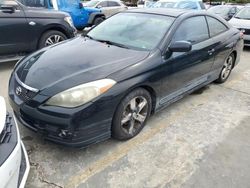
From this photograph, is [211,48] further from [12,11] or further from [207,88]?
[12,11]

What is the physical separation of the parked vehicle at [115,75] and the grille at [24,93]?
1 centimetres

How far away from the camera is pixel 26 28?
5805 mm

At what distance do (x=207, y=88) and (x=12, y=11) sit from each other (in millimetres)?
4177

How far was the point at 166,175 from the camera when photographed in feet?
9.25

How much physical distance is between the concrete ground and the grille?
60 cm

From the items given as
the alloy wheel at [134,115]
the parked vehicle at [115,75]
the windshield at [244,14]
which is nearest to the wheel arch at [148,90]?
the parked vehicle at [115,75]

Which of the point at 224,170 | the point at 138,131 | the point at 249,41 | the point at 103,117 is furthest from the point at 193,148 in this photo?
the point at 249,41

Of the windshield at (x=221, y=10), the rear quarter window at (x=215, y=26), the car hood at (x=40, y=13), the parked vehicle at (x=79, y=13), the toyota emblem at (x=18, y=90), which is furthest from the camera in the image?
the windshield at (x=221, y=10)

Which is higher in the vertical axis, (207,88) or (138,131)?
(138,131)

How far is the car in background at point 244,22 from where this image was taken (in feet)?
28.8

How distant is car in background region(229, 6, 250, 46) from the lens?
8.77 metres

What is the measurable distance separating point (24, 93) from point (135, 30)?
178 cm

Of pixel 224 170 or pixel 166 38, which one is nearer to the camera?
pixel 224 170

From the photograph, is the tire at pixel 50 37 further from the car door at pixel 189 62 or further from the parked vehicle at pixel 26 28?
the car door at pixel 189 62
